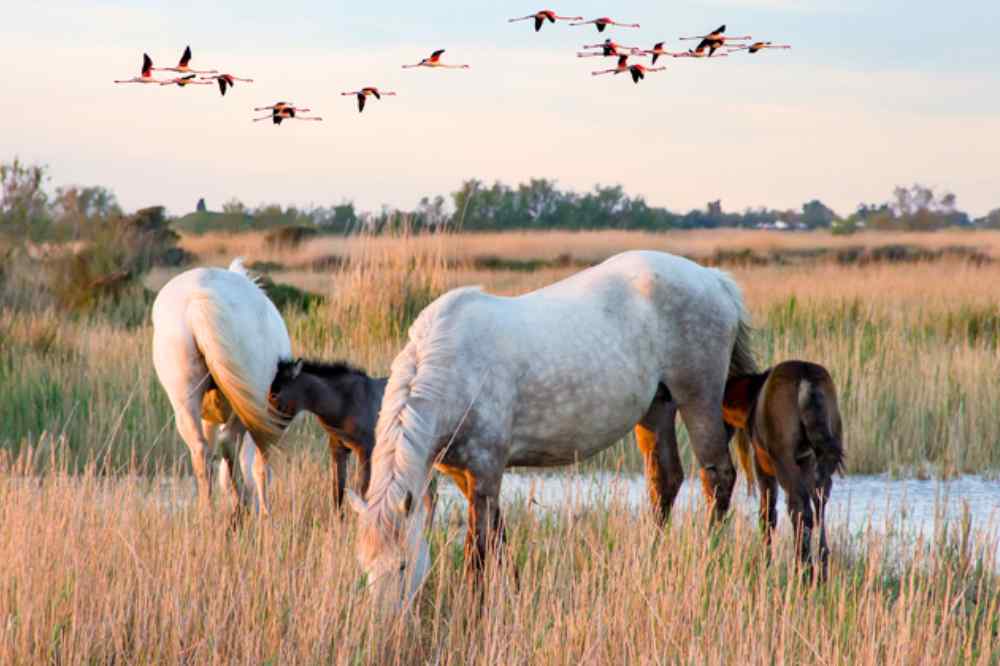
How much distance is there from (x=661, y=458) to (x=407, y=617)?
2.14m

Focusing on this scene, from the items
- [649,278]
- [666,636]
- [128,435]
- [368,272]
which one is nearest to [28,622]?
[666,636]

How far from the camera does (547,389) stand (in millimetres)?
5688

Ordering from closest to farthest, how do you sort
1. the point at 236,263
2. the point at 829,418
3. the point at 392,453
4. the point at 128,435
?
1. the point at 392,453
2. the point at 829,418
3. the point at 236,263
4. the point at 128,435

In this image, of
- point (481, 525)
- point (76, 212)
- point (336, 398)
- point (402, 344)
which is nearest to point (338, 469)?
point (336, 398)

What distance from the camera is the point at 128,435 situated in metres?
9.63

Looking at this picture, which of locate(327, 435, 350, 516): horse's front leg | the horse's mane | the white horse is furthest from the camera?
locate(327, 435, 350, 516): horse's front leg

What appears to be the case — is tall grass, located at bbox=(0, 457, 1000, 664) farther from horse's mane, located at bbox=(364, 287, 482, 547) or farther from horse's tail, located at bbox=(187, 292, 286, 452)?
horse's tail, located at bbox=(187, 292, 286, 452)

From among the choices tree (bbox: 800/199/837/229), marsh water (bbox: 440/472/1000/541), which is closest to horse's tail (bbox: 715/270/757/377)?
marsh water (bbox: 440/472/1000/541)

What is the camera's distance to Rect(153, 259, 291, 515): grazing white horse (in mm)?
6973

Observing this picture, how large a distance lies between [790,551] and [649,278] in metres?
1.52

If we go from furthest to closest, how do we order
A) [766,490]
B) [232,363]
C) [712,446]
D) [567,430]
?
[232,363] < [766,490] < [712,446] < [567,430]

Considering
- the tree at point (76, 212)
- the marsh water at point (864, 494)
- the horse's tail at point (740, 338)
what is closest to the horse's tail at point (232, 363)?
the marsh water at point (864, 494)

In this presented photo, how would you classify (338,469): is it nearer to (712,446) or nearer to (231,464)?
(231,464)

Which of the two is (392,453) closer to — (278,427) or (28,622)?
(28,622)
